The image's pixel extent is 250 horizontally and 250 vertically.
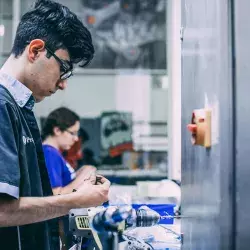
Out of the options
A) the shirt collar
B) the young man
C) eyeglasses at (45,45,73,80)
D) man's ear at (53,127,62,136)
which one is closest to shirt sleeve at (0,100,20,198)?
the young man

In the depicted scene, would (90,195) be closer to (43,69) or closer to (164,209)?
(43,69)

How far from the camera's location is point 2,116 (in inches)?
46.8

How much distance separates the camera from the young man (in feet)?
3.87

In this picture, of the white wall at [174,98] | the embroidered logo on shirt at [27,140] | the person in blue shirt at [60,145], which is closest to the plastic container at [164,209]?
the white wall at [174,98]

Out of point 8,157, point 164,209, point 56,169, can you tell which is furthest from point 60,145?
point 8,157

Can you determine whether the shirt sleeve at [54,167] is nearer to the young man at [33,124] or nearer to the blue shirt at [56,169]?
the blue shirt at [56,169]

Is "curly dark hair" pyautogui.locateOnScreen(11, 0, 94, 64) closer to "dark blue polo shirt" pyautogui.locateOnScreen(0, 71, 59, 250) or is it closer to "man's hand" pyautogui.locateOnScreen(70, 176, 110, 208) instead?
"dark blue polo shirt" pyautogui.locateOnScreen(0, 71, 59, 250)

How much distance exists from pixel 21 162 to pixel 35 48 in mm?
356

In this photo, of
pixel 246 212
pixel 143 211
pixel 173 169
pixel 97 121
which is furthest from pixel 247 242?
pixel 97 121

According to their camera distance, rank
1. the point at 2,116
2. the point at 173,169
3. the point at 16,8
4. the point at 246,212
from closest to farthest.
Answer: the point at 246,212 → the point at 2,116 → the point at 173,169 → the point at 16,8

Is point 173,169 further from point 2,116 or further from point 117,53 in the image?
point 117,53

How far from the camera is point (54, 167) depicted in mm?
2850

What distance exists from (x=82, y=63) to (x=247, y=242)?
93cm

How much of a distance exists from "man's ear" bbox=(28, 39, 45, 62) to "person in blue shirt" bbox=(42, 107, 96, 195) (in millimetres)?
1525
